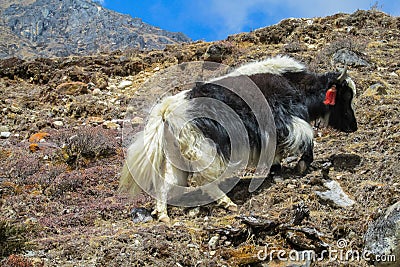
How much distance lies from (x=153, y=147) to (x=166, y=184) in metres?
0.43

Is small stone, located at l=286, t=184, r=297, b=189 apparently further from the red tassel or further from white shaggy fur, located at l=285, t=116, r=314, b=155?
the red tassel

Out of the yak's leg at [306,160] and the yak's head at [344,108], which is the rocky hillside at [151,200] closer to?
the yak's leg at [306,160]

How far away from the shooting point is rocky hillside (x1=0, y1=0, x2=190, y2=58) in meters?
76.9

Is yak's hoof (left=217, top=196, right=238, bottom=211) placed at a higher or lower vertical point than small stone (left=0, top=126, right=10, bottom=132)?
lower

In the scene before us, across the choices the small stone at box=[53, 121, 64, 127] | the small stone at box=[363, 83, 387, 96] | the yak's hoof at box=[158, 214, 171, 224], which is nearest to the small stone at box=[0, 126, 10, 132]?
the small stone at box=[53, 121, 64, 127]

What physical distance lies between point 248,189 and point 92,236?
208 centimetres

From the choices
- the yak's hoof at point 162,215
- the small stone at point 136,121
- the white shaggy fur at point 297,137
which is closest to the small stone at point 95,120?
the small stone at point 136,121

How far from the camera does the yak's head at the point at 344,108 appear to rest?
21.5 ft

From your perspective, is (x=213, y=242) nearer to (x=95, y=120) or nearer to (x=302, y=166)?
(x=302, y=166)

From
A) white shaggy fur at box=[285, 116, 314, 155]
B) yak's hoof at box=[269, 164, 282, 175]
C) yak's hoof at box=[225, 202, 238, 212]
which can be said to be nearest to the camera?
yak's hoof at box=[225, 202, 238, 212]

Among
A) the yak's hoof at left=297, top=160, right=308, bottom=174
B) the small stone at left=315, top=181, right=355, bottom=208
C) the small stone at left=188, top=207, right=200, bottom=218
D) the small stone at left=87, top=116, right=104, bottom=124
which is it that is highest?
the small stone at left=87, top=116, right=104, bottom=124

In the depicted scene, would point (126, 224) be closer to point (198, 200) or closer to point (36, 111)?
point (198, 200)

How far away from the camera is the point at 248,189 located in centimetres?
559

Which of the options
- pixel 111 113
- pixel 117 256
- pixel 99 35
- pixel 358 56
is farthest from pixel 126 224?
pixel 99 35
